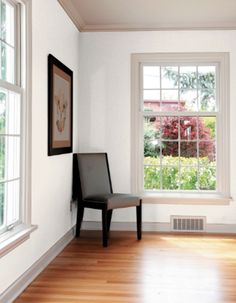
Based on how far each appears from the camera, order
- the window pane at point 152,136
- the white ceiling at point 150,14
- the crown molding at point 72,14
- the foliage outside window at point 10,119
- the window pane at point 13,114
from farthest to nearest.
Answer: the window pane at point 152,136, the white ceiling at point 150,14, the crown molding at point 72,14, the window pane at point 13,114, the foliage outside window at point 10,119

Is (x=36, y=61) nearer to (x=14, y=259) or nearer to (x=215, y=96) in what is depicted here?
(x=14, y=259)

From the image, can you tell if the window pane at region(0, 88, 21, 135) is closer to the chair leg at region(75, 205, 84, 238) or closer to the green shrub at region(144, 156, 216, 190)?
the chair leg at region(75, 205, 84, 238)

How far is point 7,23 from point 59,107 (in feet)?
4.26

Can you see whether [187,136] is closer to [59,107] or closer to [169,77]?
[169,77]

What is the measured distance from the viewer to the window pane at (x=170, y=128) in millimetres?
5336

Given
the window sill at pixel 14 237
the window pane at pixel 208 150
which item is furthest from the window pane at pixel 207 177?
the window sill at pixel 14 237

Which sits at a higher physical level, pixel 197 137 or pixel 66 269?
pixel 197 137

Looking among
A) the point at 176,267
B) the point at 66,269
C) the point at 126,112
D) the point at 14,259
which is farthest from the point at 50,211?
the point at 126,112

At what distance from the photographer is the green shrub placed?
5289 mm

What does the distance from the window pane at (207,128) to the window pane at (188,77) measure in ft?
1.50

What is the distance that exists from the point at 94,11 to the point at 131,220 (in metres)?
2.65

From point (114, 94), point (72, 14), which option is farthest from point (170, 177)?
point (72, 14)

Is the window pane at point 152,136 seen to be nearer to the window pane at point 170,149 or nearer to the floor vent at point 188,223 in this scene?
the window pane at point 170,149

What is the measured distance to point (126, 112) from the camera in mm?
5281
